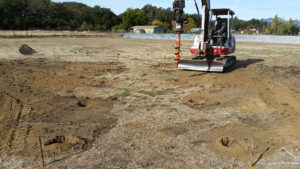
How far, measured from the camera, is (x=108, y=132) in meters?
5.75

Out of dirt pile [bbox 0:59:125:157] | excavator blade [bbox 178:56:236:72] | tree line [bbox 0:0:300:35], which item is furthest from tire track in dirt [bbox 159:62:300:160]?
tree line [bbox 0:0:300:35]

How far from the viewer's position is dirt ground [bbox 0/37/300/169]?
468cm

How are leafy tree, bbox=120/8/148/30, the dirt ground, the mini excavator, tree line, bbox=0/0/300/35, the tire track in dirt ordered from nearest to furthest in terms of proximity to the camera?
the dirt ground < the tire track in dirt < the mini excavator < tree line, bbox=0/0/300/35 < leafy tree, bbox=120/8/148/30

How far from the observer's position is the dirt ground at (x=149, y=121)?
468 centimetres

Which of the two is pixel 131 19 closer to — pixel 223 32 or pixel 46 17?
pixel 46 17

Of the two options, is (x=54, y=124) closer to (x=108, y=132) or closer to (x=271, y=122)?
(x=108, y=132)

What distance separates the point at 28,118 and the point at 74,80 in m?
4.28

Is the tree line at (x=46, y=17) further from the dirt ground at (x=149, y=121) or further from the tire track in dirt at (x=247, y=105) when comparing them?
the tire track in dirt at (x=247, y=105)

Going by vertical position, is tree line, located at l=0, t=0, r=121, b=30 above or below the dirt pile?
above

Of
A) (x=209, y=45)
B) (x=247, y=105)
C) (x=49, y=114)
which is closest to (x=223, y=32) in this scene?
(x=209, y=45)

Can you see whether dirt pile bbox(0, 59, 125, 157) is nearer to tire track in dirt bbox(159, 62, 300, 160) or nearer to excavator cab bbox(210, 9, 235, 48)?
tire track in dirt bbox(159, 62, 300, 160)

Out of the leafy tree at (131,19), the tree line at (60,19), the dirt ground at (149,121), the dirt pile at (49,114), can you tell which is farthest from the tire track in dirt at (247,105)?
the leafy tree at (131,19)

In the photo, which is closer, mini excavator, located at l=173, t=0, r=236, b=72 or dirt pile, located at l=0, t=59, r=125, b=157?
dirt pile, located at l=0, t=59, r=125, b=157

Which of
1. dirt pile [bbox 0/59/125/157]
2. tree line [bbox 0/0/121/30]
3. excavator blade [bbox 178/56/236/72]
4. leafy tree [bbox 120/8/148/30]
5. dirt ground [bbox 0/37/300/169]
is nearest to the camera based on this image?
dirt ground [bbox 0/37/300/169]
